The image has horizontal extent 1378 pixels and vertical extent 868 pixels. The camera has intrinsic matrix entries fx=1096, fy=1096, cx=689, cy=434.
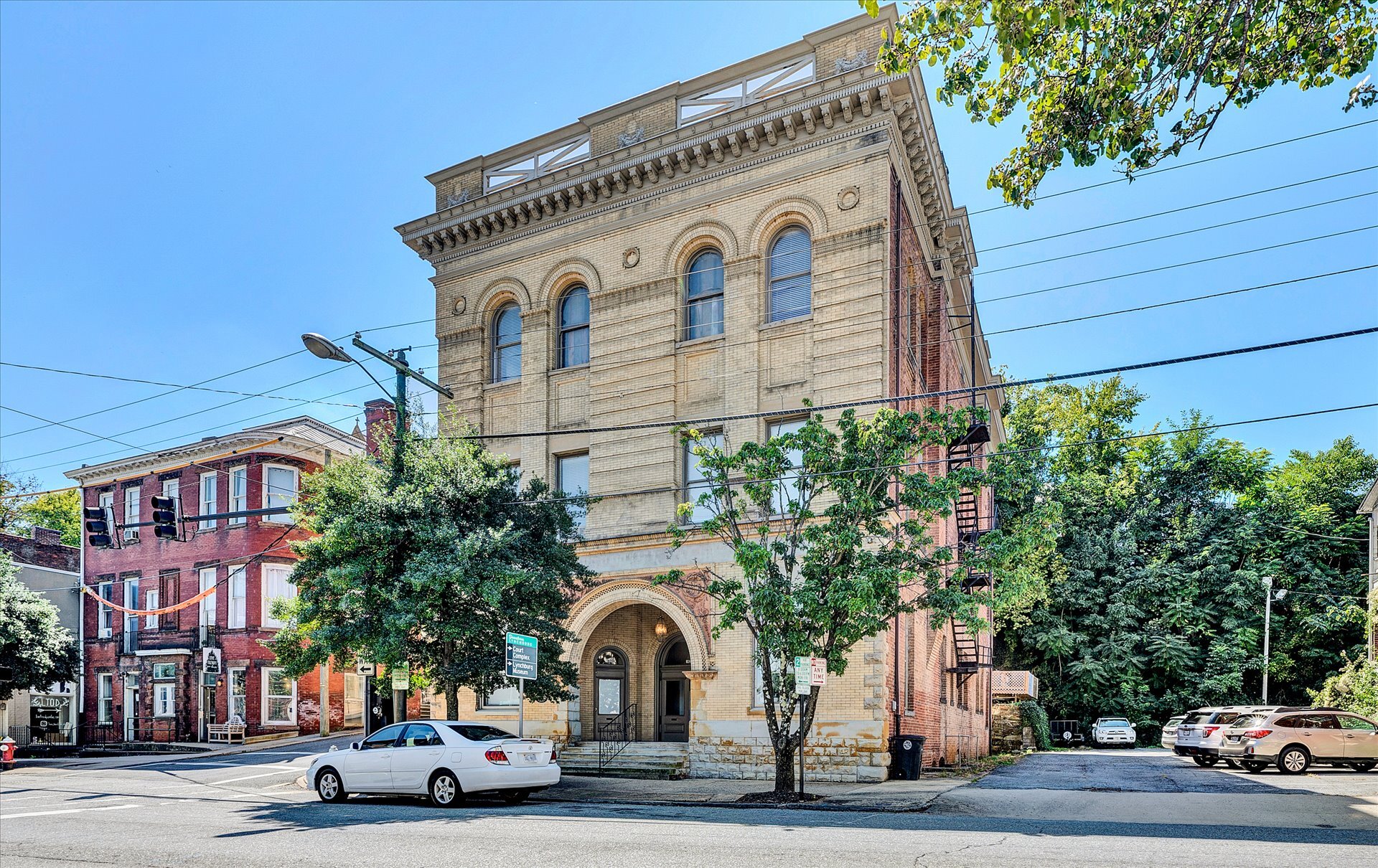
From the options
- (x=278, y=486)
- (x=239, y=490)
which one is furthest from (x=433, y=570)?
(x=239, y=490)

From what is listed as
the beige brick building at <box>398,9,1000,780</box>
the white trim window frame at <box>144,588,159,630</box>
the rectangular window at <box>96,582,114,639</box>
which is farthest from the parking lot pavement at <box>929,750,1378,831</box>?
the rectangular window at <box>96,582,114,639</box>

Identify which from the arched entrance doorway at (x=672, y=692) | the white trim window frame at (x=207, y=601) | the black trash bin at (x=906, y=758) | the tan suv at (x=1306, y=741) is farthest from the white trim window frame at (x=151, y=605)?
the tan suv at (x=1306, y=741)

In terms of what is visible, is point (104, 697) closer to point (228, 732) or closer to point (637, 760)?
point (228, 732)

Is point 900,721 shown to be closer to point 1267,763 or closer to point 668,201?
point 1267,763

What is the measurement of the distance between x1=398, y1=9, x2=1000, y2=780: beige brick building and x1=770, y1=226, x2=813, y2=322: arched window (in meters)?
0.04

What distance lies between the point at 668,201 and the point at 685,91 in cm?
258

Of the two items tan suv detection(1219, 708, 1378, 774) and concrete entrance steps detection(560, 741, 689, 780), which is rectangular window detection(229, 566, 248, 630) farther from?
tan suv detection(1219, 708, 1378, 774)

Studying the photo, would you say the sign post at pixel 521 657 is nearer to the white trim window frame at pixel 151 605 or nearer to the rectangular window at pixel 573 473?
the rectangular window at pixel 573 473

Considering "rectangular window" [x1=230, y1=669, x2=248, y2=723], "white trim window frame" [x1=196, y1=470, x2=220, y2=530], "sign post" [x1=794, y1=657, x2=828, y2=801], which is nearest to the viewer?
"sign post" [x1=794, y1=657, x2=828, y2=801]

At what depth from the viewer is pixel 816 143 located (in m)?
23.1

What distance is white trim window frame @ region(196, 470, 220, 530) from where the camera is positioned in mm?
39062

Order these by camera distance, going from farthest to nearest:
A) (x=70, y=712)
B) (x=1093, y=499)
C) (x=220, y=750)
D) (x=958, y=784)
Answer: (x=1093, y=499) < (x=70, y=712) < (x=220, y=750) < (x=958, y=784)

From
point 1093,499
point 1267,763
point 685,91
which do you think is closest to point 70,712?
point 685,91

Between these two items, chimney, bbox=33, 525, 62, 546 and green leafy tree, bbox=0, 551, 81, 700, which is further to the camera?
chimney, bbox=33, 525, 62, 546
